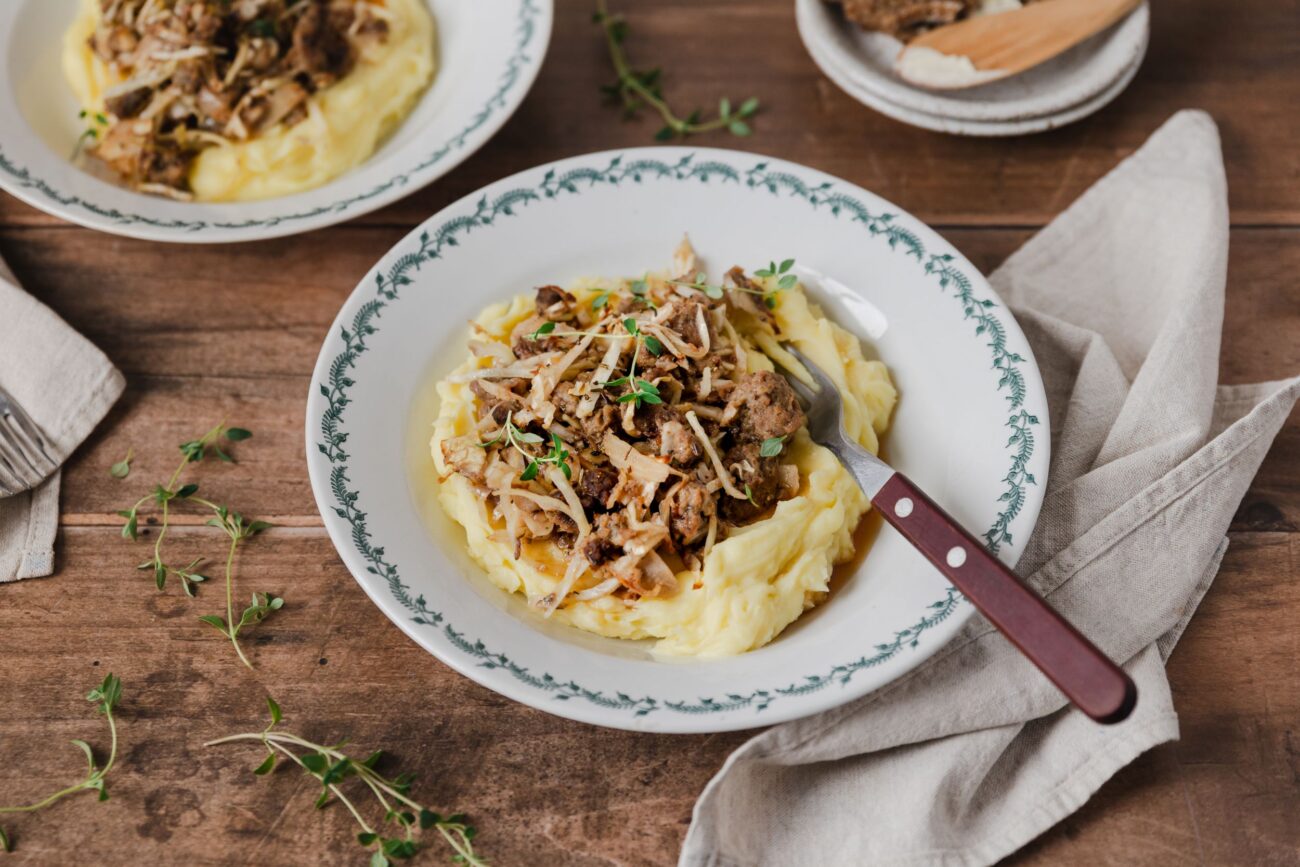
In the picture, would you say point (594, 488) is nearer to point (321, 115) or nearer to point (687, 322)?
point (687, 322)

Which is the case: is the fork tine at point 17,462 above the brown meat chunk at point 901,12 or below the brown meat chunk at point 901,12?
below

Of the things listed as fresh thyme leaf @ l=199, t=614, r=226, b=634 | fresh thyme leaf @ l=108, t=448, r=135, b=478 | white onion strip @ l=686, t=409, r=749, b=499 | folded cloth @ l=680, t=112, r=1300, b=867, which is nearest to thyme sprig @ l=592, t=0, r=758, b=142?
folded cloth @ l=680, t=112, r=1300, b=867

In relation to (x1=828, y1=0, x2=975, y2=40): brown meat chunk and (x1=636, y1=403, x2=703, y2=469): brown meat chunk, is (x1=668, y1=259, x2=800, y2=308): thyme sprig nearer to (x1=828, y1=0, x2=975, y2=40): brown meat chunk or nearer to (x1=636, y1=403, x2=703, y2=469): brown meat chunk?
(x1=636, y1=403, x2=703, y2=469): brown meat chunk

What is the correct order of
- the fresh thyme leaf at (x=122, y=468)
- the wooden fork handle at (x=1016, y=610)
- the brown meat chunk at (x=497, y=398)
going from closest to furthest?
the wooden fork handle at (x=1016, y=610), the brown meat chunk at (x=497, y=398), the fresh thyme leaf at (x=122, y=468)

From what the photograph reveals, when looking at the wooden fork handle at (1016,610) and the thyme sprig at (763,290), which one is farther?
the thyme sprig at (763,290)

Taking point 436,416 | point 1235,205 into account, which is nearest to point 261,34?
point 436,416

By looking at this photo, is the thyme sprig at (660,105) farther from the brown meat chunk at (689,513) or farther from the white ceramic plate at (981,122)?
the brown meat chunk at (689,513)

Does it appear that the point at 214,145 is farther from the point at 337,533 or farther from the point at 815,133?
the point at 815,133

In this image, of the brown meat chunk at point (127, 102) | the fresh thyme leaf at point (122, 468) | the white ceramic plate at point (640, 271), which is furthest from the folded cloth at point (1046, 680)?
the brown meat chunk at point (127, 102)
